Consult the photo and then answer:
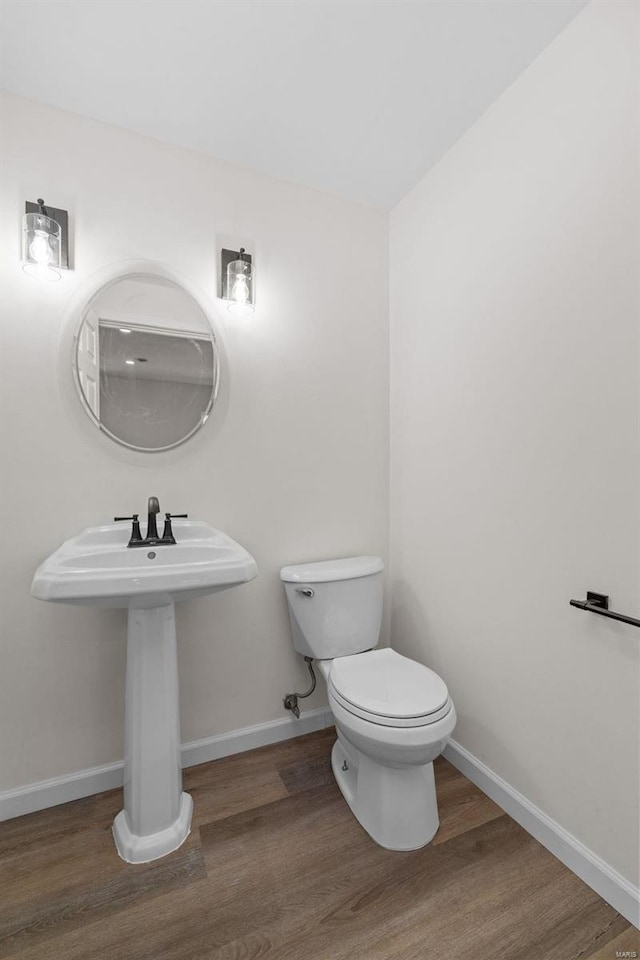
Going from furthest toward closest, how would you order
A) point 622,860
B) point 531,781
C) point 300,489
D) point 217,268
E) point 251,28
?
point 300,489 < point 217,268 < point 531,781 < point 251,28 < point 622,860

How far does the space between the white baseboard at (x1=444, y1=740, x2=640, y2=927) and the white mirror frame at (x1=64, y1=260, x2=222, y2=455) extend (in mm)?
1625

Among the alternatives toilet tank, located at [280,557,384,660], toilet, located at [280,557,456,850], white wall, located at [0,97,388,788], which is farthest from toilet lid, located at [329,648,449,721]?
white wall, located at [0,97,388,788]

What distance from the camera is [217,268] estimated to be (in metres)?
1.76

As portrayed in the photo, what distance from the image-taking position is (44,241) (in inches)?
56.8

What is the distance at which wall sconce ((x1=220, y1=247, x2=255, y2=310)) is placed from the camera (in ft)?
5.69

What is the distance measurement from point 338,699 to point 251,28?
203 centimetres

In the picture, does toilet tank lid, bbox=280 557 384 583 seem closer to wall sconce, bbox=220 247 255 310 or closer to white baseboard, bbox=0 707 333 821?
white baseboard, bbox=0 707 333 821

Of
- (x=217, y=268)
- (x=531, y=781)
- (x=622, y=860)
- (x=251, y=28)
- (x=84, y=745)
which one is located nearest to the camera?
(x=622, y=860)

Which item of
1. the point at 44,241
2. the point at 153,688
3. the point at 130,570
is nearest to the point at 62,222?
the point at 44,241

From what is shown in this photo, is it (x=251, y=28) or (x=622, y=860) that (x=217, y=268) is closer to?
(x=251, y=28)

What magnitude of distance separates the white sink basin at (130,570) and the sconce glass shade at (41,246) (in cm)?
88

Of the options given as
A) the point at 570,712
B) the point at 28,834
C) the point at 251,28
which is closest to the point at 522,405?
the point at 570,712

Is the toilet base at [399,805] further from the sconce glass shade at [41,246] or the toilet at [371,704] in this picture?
the sconce glass shade at [41,246]

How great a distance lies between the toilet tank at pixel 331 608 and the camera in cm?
174
